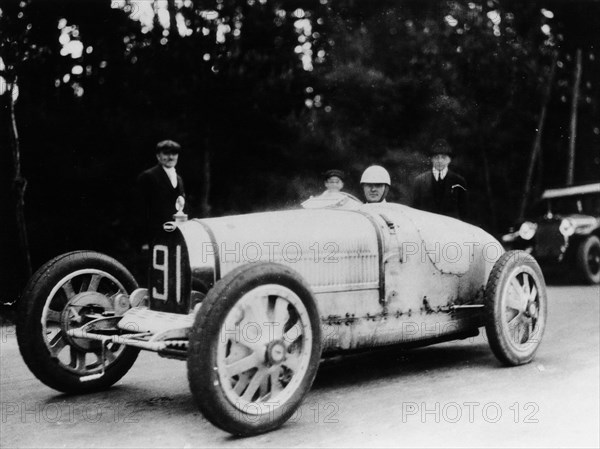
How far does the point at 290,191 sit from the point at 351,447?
8.62 metres

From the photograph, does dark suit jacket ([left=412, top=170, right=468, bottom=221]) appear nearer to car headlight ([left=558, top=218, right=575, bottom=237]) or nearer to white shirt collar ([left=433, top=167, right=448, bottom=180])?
white shirt collar ([left=433, top=167, right=448, bottom=180])

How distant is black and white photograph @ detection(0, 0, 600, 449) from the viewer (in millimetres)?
3584

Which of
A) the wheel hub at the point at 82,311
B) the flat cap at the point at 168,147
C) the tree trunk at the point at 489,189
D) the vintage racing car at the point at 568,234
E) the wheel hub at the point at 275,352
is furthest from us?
the tree trunk at the point at 489,189

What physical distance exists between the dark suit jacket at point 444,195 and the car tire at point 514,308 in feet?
4.52

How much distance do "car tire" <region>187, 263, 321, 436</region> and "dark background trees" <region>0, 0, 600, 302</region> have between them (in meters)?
6.24

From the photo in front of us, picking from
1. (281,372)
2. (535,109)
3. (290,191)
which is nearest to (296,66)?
(290,191)

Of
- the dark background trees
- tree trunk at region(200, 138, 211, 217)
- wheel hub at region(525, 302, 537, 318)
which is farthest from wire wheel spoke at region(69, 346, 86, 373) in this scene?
tree trunk at region(200, 138, 211, 217)

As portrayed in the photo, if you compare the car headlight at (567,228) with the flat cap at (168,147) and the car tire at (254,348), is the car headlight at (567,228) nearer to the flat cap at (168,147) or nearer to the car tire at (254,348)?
the flat cap at (168,147)

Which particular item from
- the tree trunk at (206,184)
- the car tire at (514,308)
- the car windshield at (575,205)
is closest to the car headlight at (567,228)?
the car windshield at (575,205)

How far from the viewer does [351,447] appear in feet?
10.8

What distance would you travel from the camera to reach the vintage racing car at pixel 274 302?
340 centimetres

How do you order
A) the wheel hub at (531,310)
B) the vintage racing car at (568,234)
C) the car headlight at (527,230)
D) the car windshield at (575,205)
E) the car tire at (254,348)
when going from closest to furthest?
1. the car tire at (254,348)
2. the wheel hub at (531,310)
3. the vintage racing car at (568,234)
4. the car headlight at (527,230)
5. the car windshield at (575,205)

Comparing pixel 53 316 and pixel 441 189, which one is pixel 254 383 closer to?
pixel 53 316

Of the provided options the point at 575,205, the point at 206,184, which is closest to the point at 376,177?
the point at 206,184
